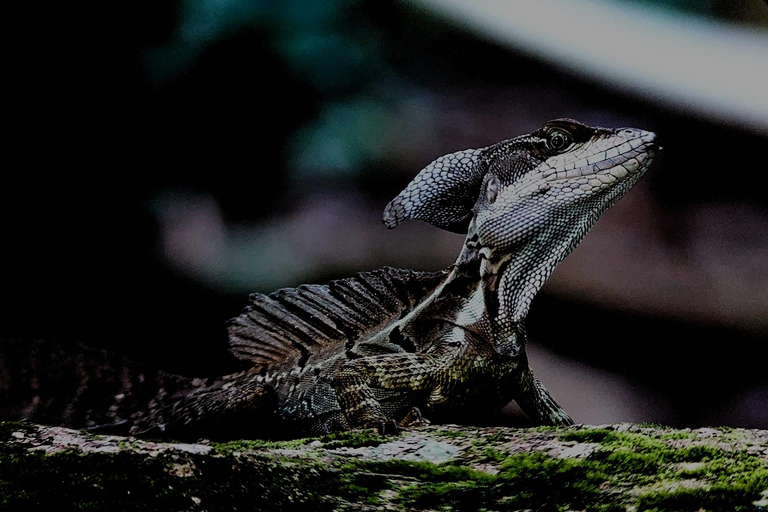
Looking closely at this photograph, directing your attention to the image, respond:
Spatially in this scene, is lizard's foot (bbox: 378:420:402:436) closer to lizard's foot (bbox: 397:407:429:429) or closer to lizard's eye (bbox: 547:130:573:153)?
lizard's foot (bbox: 397:407:429:429)

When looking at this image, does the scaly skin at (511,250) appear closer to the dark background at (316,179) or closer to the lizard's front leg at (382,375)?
the lizard's front leg at (382,375)

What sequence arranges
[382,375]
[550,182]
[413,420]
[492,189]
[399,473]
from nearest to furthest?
[399,473], [413,420], [382,375], [550,182], [492,189]

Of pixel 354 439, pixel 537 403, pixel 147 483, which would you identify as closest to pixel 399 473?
pixel 354 439

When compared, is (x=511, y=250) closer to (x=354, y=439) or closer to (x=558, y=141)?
(x=558, y=141)

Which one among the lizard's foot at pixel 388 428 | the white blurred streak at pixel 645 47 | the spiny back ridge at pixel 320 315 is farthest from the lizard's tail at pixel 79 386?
the white blurred streak at pixel 645 47

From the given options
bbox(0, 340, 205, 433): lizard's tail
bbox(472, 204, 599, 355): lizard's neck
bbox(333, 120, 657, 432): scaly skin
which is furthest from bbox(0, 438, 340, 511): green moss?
bbox(0, 340, 205, 433): lizard's tail

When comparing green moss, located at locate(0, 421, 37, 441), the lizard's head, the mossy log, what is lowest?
the mossy log

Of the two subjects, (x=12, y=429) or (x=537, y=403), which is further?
(x=537, y=403)
